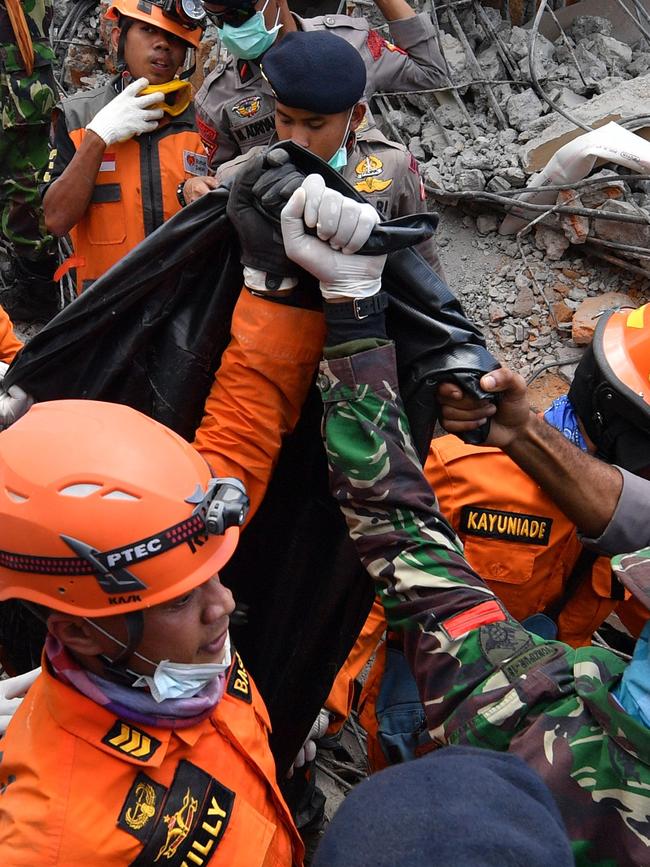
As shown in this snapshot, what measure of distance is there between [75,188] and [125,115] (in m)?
0.40

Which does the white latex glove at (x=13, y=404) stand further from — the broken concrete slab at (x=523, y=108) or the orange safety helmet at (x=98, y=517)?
the broken concrete slab at (x=523, y=108)

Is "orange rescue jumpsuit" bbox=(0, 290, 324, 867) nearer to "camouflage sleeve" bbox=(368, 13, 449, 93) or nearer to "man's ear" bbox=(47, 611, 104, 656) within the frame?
"man's ear" bbox=(47, 611, 104, 656)

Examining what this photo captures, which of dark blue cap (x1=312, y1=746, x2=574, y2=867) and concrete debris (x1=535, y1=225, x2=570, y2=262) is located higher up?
dark blue cap (x1=312, y1=746, x2=574, y2=867)

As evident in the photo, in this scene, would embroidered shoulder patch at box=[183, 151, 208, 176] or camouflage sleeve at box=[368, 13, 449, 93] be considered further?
camouflage sleeve at box=[368, 13, 449, 93]

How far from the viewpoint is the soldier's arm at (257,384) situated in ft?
6.86

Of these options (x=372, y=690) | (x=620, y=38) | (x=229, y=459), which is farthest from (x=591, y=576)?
(x=620, y=38)

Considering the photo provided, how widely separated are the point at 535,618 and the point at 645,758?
43.1 inches

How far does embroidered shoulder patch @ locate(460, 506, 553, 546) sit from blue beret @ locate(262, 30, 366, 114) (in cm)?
151

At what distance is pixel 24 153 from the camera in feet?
17.5

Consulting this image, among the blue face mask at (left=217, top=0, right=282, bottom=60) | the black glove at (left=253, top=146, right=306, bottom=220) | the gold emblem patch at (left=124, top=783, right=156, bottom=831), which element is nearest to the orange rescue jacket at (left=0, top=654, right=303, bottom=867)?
the gold emblem patch at (left=124, top=783, right=156, bottom=831)

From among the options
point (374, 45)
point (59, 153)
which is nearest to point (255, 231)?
point (59, 153)

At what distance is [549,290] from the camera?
4336 millimetres

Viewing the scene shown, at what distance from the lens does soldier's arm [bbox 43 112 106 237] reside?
374 cm

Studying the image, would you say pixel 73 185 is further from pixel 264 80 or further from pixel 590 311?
pixel 590 311
